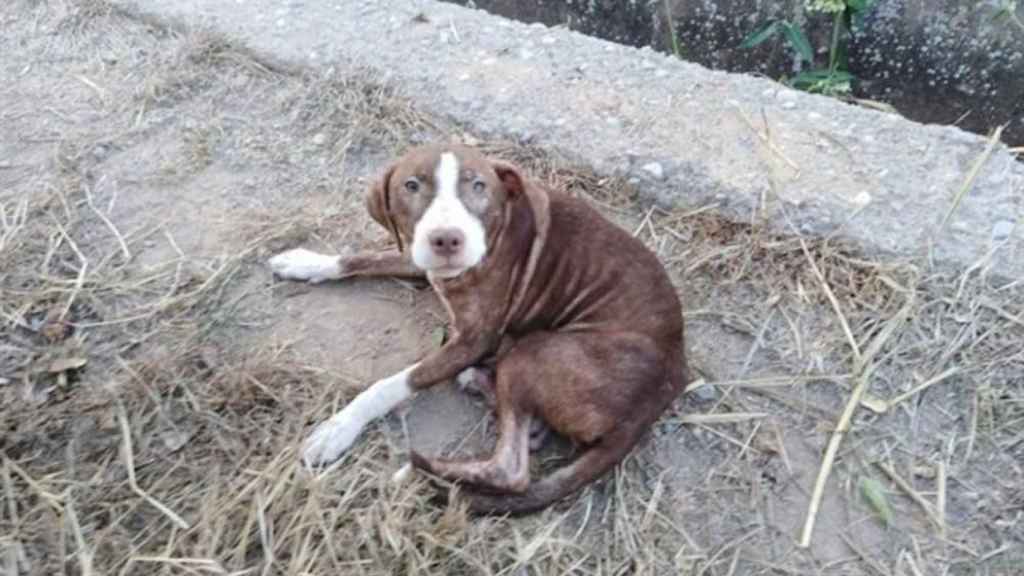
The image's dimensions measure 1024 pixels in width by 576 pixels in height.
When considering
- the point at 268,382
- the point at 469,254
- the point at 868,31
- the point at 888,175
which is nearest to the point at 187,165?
the point at 268,382

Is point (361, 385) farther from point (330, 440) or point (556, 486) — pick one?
point (556, 486)

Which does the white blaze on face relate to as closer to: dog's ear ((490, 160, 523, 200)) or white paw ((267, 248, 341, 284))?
dog's ear ((490, 160, 523, 200))

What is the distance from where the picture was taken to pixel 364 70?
492 cm

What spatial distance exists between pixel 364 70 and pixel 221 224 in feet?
3.99

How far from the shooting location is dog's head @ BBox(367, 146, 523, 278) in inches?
123

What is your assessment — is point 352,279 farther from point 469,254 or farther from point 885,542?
point 885,542

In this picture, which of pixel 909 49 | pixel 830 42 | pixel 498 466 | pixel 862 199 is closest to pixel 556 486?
pixel 498 466

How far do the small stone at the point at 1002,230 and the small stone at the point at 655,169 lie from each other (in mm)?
1415

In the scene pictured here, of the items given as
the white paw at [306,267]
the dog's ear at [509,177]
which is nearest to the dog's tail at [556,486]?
the dog's ear at [509,177]

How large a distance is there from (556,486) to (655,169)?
1.78 m

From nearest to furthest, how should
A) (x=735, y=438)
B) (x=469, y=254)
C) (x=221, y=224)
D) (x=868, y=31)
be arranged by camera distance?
(x=469, y=254) → (x=735, y=438) → (x=221, y=224) → (x=868, y=31)

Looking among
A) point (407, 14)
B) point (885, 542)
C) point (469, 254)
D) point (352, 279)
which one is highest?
point (407, 14)

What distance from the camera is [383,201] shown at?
11.2 feet

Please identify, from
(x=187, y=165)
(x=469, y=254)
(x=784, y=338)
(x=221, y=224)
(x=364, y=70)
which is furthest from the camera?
(x=364, y=70)
